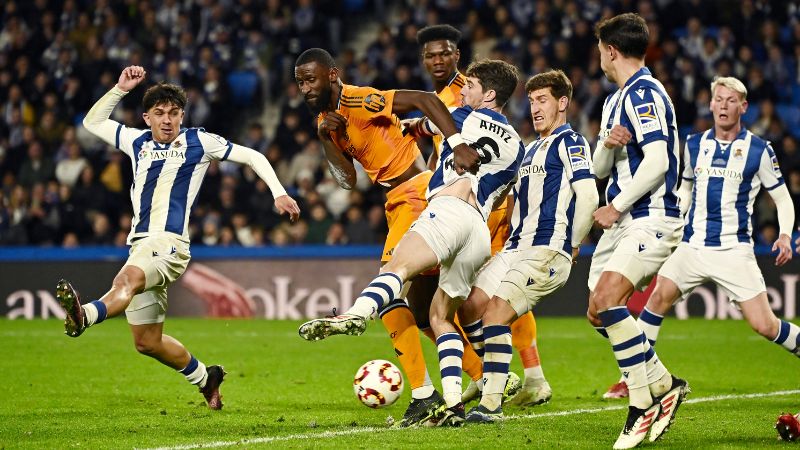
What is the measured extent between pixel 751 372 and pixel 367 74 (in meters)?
10.4

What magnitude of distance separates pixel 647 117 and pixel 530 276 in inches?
49.4

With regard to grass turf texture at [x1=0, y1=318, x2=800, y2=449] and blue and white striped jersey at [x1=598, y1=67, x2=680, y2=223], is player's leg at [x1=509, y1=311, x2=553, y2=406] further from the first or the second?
blue and white striped jersey at [x1=598, y1=67, x2=680, y2=223]

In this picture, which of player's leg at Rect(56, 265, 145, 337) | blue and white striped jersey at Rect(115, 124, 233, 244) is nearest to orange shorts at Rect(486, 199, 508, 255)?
blue and white striped jersey at Rect(115, 124, 233, 244)

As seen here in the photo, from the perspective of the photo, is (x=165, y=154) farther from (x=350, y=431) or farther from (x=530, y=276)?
(x=530, y=276)

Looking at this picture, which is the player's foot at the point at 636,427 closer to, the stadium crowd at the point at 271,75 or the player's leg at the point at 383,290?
the player's leg at the point at 383,290

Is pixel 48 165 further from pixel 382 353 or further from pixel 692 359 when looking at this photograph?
pixel 692 359

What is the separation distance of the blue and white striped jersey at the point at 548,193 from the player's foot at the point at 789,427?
1560 mm

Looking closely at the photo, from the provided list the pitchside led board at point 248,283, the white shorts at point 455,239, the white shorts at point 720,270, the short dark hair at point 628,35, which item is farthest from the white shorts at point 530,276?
the pitchside led board at point 248,283

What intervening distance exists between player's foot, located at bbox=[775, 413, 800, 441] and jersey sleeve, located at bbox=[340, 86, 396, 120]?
285cm

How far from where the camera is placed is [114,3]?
21859 millimetres

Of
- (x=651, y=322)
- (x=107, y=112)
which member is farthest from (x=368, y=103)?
(x=651, y=322)

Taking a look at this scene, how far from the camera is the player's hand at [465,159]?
625 centimetres

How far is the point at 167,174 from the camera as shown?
8.09 meters

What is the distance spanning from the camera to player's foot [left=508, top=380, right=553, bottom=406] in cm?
791
